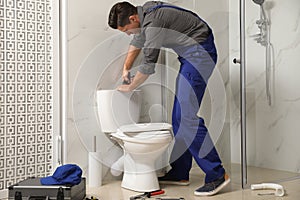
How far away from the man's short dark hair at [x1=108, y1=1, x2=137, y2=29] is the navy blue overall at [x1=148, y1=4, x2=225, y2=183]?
19 centimetres

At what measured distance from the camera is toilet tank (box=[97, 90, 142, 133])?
3131mm

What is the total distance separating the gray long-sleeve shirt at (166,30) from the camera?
3.02 metres

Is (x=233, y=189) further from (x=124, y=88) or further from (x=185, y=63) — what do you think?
(x=124, y=88)

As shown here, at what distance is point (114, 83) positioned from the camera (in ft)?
10.6

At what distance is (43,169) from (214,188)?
1.16m

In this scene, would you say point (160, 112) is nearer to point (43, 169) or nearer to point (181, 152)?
point (181, 152)

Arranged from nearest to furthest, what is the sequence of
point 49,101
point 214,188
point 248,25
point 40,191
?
point 40,191, point 214,188, point 49,101, point 248,25

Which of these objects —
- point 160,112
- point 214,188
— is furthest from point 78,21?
point 214,188

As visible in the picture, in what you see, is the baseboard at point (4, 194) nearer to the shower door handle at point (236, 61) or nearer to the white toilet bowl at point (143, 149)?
the white toilet bowl at point (143, 149)

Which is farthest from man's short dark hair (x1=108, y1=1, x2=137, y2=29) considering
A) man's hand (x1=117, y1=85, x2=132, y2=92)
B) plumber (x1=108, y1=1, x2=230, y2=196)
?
man's hand (x1=117, y1=85, x2=132, y2=92)

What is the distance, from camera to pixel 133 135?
2.96 metres

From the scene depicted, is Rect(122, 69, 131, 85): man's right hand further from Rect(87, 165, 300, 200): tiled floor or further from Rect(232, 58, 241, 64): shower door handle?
Rect(232, 58, 241, 64): shower door handle

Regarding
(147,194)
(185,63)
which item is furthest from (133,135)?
(185,63)

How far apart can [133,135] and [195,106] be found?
0.46m
